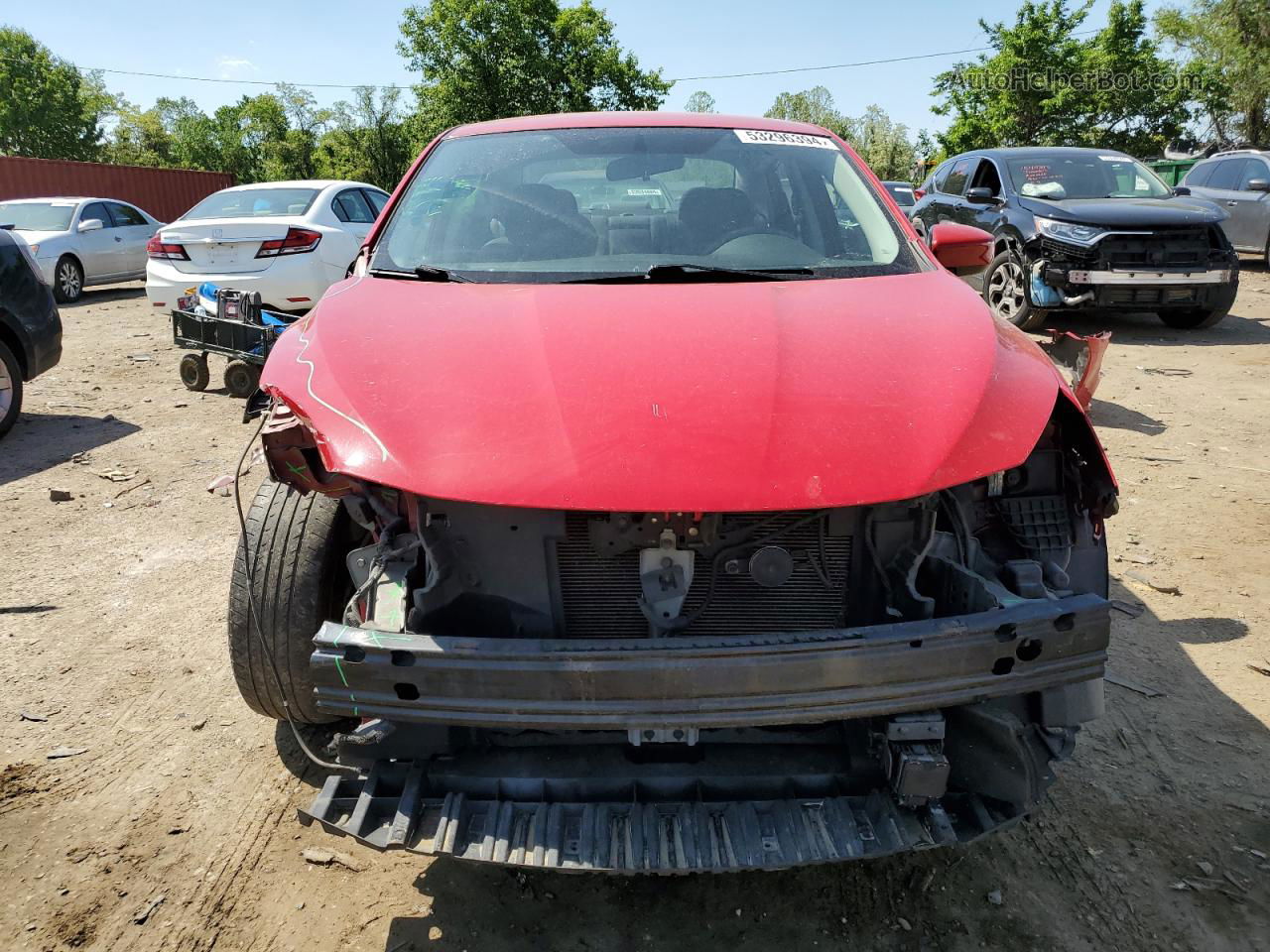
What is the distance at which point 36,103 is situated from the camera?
135ft

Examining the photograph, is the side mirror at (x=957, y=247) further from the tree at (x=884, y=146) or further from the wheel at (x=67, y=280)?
the tree at (x=884, y=146)

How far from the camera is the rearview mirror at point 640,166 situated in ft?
9.93

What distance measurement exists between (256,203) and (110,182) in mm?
19631

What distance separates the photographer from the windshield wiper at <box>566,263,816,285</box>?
2.49m

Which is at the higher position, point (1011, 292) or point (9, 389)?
point (9, 389)

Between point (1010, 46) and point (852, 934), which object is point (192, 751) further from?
point (1010, 46)

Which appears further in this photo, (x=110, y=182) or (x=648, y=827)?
(x=110, y=182)

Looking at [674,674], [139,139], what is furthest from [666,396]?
[139,139]

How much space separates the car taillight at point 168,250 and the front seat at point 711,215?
248 inches

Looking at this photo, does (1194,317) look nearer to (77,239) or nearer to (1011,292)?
(1011,292)

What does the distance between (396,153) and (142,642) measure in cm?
3812

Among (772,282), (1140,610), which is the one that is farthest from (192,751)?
(1140,610)

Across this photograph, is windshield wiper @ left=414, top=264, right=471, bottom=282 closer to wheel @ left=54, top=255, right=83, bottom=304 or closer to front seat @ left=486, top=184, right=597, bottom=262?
front seat @ left=486, top=184, right=597, bottom=262

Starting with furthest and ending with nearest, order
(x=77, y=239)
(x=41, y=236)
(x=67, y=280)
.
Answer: (x=77, y=239) < (x=67, y=280) < (x=41, y=236)
